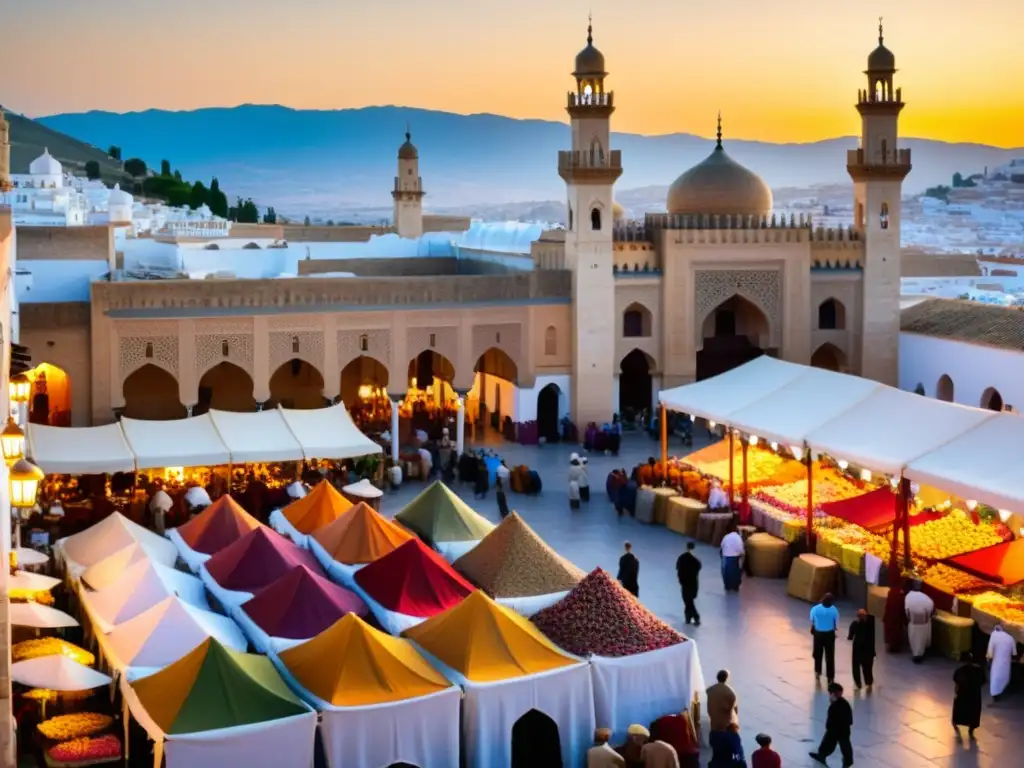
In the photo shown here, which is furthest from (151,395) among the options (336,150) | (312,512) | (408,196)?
(336,150)

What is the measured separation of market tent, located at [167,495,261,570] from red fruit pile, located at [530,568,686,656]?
13.2 ft

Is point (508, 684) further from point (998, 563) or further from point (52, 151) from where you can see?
point (52, 151)

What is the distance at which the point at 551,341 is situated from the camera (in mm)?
24547

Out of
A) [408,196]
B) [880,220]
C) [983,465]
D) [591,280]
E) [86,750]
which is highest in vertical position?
[408,196]

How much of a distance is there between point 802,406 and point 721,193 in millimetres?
10499

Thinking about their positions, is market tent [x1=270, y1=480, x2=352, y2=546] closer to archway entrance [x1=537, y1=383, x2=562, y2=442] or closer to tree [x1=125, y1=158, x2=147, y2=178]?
archway entrance [x1=537, y1=383, x2=562, y2=442]

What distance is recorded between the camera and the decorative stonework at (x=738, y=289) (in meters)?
25.4

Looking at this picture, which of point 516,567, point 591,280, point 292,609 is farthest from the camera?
point 591,280

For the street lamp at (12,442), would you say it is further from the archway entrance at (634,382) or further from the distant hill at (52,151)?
the distant hill at (52,151)

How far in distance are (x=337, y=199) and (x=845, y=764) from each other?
167121mm

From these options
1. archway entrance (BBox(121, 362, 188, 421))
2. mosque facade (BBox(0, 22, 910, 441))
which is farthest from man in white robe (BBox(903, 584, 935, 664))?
archway entrance (BBox(121, 362, 188, 421))

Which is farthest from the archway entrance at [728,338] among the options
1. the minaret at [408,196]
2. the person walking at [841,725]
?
the person walking at [841,725]

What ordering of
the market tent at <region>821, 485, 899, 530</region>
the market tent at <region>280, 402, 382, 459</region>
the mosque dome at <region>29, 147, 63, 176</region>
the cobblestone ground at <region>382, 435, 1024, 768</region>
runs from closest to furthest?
the cobblestone ground at <region>382, 435, 1024, 768</region> < the market tent at <region>821, 485, 899, 530</region> < the market tent at <region>280, 402, 382, 459</region> < the mosque dome at <region>29, 147, 63, 176</region>

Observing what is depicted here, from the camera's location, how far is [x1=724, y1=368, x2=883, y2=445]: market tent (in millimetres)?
16172
